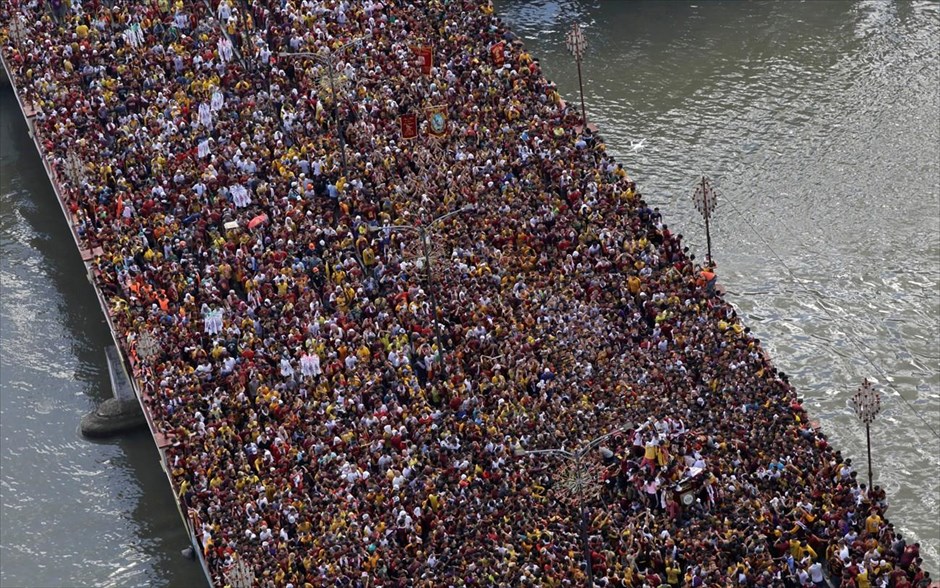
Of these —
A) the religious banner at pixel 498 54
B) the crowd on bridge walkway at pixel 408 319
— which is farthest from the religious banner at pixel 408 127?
the religious banner at pixel 498 54

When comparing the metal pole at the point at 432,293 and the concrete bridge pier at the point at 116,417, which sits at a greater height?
the metal pole at the point at 432,293

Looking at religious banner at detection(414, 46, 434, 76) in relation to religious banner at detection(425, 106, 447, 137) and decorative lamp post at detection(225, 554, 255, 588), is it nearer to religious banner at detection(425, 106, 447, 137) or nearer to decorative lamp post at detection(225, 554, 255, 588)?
religious banner at detection(425, 106, 447, 137)

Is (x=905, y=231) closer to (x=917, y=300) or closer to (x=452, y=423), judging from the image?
(x=917, y=300)

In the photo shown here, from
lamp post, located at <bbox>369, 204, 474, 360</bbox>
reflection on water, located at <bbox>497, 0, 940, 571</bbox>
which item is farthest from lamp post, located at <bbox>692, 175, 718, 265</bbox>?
lamp post, located at <bbox>369, 204, 474, 360</bbox>

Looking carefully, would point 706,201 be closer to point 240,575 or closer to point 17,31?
point 240,575

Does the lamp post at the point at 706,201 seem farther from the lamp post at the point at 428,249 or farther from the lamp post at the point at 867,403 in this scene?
the lamp post at the point at 867,403
